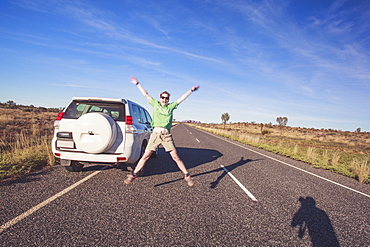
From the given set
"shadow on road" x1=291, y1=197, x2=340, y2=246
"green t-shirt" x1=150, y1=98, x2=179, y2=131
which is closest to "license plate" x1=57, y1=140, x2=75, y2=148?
"green t-shirt" x1=150, y1=98, x2=179, y2=131

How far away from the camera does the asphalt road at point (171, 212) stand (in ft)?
8.79

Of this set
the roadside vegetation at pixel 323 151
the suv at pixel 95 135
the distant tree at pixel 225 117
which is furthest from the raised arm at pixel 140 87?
the distant tree at pixel 225 117

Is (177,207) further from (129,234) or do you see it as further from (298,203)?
(298,203)

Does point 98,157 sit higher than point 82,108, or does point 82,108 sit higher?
point 82,108

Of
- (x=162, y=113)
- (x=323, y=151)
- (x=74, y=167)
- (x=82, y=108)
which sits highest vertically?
(x=162, y=113)

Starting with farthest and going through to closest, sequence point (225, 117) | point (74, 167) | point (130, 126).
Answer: point (225, 117) → point (74, 167) → point (130, 126)

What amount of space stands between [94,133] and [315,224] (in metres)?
4.43

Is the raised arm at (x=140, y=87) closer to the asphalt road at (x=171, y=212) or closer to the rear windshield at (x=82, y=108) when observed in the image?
the rear windshield at (x=82, y=108)

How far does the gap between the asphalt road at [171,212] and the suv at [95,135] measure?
0.67 metres

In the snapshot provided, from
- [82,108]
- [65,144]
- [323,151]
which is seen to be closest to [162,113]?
[82,108]

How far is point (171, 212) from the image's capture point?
11.3 ft

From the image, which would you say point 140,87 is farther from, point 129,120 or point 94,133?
point 94,133

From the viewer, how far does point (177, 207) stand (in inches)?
144

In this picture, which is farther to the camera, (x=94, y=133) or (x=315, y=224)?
(x=94, y=133)
